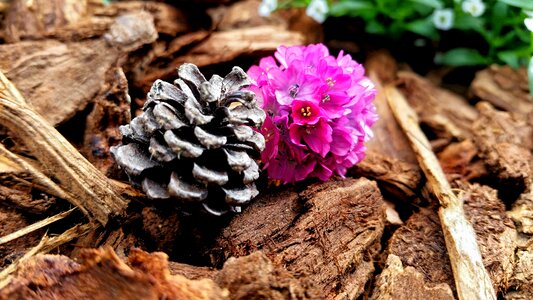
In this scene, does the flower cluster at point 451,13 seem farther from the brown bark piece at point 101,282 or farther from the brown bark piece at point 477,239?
the brown bark piece at point 101,282

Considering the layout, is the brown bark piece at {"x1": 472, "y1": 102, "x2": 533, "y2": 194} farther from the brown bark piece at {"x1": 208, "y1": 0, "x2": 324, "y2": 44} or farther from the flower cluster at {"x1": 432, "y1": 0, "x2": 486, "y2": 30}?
the brown bark piece at {"x1": 208, "y1": 0, "x2": 324, "y2": 44}

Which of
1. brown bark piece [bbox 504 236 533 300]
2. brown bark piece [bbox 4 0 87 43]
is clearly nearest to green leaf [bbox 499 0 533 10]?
brown bark piece [bbox 504 236 533 300]

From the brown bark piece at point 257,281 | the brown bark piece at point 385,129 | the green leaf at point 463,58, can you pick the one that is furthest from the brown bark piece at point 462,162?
the brown bark piece at point 257,281

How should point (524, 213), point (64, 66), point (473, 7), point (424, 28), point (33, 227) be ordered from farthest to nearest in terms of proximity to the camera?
point (424, 28), point (473, 7), point (64, 66), point (524, 213), point (33, 227)

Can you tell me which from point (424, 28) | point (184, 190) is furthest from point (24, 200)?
point (424, 28)

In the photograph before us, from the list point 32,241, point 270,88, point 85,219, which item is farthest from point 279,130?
point 32,241

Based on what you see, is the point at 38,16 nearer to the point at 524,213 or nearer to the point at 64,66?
the point at 64,66
